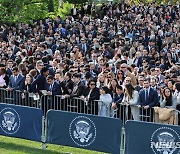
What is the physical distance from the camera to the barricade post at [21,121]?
43.3ft

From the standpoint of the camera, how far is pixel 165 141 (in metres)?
11.4

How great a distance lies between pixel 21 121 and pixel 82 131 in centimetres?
185

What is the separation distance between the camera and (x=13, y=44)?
2297 cm

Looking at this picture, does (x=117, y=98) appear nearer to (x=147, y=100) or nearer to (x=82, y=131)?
(x=147, y=100)

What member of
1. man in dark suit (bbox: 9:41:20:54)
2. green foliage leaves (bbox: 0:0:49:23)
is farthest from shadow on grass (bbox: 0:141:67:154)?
green foliage leaves (bbox: 0:0:49:23)

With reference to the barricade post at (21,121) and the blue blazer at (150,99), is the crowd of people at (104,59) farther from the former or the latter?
the barricade post at (21,121)

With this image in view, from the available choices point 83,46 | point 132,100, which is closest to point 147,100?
point 132,100

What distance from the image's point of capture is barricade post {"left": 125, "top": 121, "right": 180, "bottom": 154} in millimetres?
11352

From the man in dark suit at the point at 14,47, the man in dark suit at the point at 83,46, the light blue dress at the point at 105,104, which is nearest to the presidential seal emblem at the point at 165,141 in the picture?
the light blue dress at the point at 105,104

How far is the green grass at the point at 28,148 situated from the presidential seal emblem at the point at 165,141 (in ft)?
7.12

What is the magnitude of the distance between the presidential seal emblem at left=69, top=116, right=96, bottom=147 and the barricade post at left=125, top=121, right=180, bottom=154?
3.09 feet

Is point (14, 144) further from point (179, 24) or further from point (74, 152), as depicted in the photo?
point (179, 24)

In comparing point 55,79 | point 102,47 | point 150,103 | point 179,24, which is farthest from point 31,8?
point 150,103

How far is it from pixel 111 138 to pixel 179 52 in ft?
30.1
